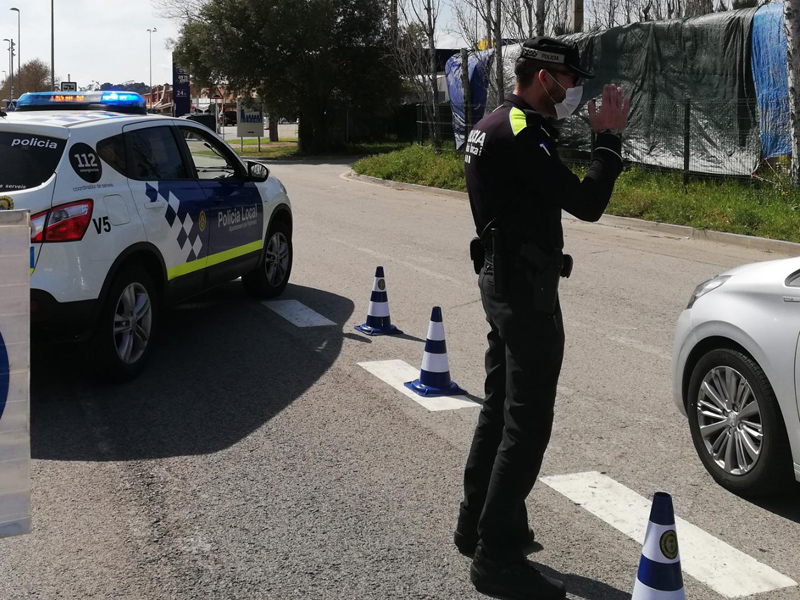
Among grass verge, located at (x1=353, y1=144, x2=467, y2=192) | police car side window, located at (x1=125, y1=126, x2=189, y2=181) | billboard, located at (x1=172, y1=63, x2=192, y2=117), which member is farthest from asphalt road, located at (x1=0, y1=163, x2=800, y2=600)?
billboard, located at (x1=172, y1=63, x2=192, y2=117)

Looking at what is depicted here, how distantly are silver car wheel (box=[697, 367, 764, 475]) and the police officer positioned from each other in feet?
4.18

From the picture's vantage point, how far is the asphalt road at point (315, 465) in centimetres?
372

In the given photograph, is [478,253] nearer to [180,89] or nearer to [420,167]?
[420,167]

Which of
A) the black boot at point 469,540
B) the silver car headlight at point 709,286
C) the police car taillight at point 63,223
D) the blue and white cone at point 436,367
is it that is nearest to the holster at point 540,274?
the black boot at point 469,540

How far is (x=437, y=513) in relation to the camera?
4258 millimetres

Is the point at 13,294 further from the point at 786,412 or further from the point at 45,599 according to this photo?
the point at 786,412

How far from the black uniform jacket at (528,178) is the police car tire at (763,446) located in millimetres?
1308

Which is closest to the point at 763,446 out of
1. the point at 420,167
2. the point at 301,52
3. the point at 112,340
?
the point at 112,340

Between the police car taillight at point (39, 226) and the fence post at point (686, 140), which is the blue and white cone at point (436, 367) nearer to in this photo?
the police car taillight at point (39, 226)

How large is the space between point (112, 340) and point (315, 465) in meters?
1.93

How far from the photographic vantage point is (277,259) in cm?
902

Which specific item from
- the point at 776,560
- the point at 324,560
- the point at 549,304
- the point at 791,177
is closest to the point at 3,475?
the point at 324,560

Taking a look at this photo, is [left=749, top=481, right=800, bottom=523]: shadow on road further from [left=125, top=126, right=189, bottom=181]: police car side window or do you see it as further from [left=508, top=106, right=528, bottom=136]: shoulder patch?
[left=125, top=126, right=189, bottom=181]: police car side window

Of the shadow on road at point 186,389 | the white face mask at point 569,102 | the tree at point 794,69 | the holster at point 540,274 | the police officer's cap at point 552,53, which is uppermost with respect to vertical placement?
the tree at point 794,69
